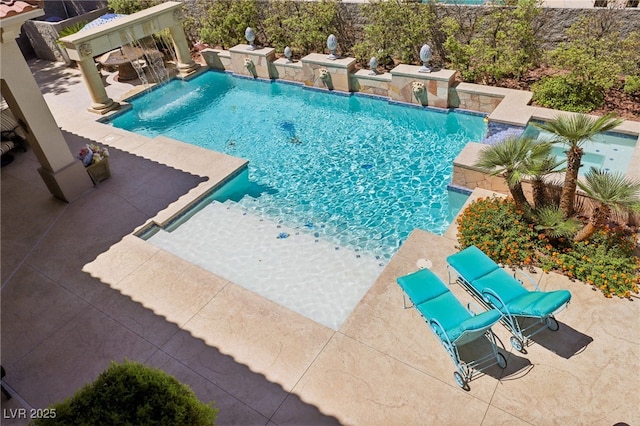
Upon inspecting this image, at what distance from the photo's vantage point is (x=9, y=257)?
9.62m

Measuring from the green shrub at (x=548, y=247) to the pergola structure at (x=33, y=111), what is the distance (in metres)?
9.39

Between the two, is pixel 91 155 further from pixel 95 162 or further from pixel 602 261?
pixel 602 261

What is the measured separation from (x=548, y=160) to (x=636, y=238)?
210 cm

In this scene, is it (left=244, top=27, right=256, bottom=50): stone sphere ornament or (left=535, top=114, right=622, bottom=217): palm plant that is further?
(left=244, top=27, right=256, bottom=50): stone sphere ornament

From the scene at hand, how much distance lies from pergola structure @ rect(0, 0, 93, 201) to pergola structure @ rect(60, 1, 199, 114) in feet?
20.5

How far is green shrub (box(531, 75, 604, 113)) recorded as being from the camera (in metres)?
12.1

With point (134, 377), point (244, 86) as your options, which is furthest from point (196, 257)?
point (244, 86)

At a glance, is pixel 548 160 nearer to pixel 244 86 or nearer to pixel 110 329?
pixel 110 329

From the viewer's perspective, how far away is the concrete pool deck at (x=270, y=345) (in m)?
6.08

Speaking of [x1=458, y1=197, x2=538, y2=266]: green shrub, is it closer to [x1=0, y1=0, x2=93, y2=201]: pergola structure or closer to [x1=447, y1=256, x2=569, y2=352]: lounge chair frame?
[x1=447, y1=256, x2=569, y2=352]: lounge chair frame

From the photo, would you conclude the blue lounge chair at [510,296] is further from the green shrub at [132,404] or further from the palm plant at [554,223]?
the green shrub at [132,404]

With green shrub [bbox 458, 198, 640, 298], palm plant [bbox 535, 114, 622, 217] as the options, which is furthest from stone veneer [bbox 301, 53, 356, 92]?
palm plant [bbox 535, 114, 622, 217]

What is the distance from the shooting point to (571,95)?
12.1 metres

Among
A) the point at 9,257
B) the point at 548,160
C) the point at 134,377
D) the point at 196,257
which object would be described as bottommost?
the point at 196,257
